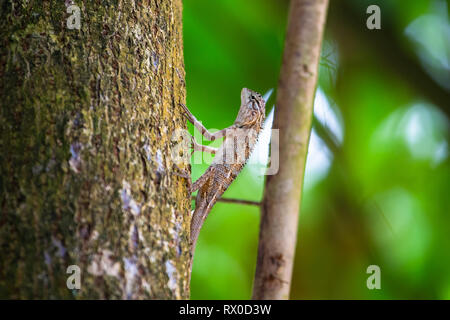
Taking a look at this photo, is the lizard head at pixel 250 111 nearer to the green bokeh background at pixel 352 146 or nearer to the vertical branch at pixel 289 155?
the green bokeh background at pixel 352 146

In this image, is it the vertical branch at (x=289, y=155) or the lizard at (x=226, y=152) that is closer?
the vertical branch at (x=289, y=155)

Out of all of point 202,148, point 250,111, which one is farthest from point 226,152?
point 250,111

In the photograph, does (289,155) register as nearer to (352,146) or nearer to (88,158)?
(88,158)

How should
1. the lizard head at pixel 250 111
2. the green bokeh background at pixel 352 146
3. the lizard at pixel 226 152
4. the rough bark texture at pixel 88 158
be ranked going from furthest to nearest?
1. the green bokeh background at pixel 352 146
2. the lizard head at pixel 250 111
3. the lizard at pixel 226 152
4. the rough bark texture at pixel 88 158

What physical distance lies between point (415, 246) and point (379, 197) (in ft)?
1.91

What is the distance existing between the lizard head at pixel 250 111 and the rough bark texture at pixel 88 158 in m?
1.48

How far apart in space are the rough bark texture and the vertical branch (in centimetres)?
37

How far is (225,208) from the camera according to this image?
4.50 metres

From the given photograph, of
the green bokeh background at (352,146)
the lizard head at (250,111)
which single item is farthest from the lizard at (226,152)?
the green bokeh background at (352,146)

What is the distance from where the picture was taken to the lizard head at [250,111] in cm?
338

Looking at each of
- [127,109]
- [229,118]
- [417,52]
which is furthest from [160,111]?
[417,52]

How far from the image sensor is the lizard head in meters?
3.38

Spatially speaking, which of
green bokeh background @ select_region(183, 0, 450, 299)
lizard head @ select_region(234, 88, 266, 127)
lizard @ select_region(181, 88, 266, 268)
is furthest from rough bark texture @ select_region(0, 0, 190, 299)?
green bokeh background @ select_region(183, 0, 450, 299)

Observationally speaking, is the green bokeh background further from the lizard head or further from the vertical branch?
the vertical branch
